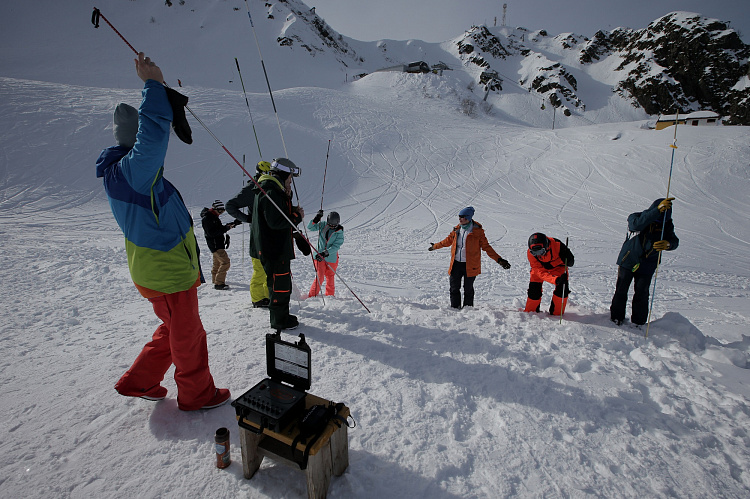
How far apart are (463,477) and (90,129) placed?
23.6 meters

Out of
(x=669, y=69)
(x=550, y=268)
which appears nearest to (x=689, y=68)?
(x=669, y=69)

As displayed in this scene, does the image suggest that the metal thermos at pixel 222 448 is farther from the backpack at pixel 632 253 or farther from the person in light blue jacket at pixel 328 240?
the backpack at pixel 632 253

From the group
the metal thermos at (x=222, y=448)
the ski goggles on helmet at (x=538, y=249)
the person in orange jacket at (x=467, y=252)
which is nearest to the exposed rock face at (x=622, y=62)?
the person in orange jacket at (x=467, y=252)

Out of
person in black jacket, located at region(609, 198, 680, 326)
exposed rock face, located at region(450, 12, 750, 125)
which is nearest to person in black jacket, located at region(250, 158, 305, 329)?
person in black jacket, located at region(609, 198, 680, 326)

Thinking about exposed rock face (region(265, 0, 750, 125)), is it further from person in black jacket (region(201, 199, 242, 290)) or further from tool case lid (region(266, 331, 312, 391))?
tool case lid (region(266, 331, 312, 391))

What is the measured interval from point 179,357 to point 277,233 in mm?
1840

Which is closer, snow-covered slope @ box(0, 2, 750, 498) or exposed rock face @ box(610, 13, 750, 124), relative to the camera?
snow-covered slope @ box(0, 2, 750, 498)

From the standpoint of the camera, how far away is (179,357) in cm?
275

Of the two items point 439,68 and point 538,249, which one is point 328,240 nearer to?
point 538,249

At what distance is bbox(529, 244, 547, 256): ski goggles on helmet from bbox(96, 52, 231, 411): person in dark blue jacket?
4.26 m

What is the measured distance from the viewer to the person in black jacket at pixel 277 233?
4047 mm

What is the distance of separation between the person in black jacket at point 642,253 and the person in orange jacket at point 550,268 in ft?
2.17

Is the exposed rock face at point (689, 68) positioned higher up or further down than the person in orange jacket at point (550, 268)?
higher up

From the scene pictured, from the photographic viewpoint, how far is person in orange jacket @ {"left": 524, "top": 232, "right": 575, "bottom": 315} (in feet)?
16.7
